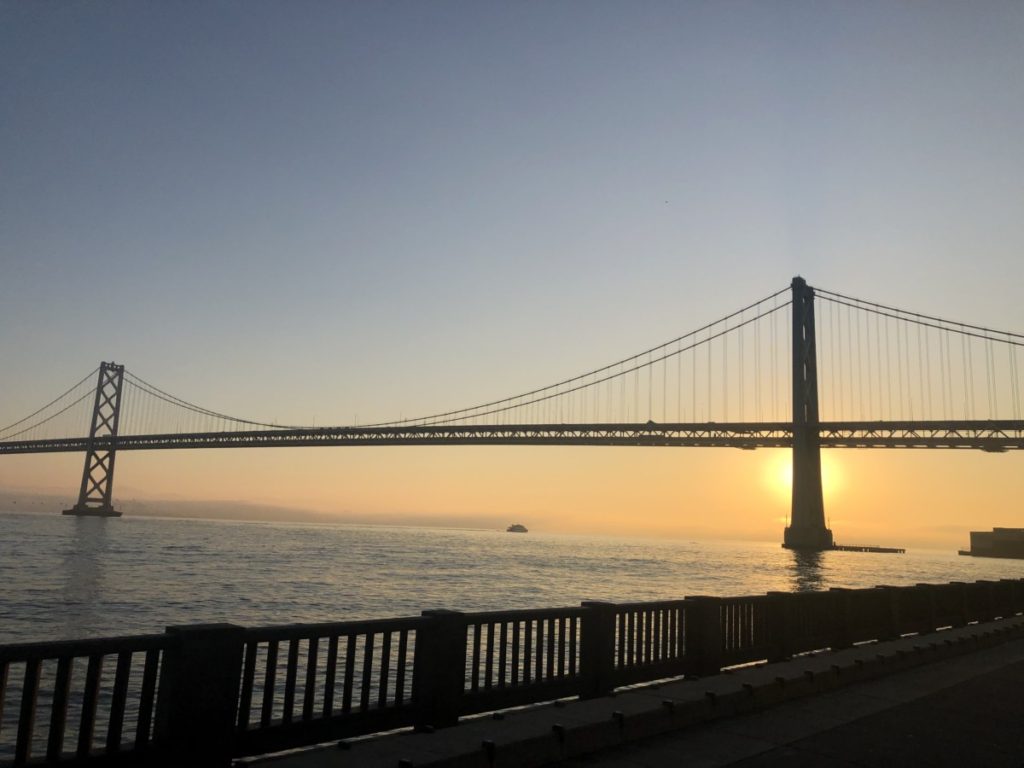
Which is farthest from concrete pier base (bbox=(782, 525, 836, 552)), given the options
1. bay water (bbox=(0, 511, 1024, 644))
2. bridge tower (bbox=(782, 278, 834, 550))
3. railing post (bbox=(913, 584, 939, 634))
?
railing post (bbox=(913, 584, 939, 634))

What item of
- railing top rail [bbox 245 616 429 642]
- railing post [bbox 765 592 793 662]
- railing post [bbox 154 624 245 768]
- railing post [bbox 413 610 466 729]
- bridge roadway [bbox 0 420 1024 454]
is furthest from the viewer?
bridge roadway [bbox 0 420 1024 454]

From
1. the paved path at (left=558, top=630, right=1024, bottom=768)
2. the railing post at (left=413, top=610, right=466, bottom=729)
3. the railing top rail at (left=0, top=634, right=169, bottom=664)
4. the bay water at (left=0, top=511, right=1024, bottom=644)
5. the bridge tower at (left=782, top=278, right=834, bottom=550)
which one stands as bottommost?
the bay water at (left=0, top=511, right=1024, bottom=644)

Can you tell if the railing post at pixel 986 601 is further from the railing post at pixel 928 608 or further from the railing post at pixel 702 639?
the railing post at pixel 702 639

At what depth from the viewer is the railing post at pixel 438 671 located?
22.8 feet

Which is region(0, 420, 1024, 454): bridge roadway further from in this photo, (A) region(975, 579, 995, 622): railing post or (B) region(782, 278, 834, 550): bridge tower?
(A) region(975, 579, 995, 622): railing post

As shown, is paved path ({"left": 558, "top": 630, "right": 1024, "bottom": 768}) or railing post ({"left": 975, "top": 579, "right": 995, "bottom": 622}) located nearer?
paved path ({"left": 558, "top": 630, "right": 1024, "bottom": 768})

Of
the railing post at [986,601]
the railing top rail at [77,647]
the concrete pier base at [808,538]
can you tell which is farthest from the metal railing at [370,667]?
the concrete pier base at [808,538]

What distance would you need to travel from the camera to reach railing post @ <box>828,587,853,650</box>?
39.6 feet

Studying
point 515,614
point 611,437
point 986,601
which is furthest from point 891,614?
point 611,437

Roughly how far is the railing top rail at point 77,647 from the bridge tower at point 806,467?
8706cm

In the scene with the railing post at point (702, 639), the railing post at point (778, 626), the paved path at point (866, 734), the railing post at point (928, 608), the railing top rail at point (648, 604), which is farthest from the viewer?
the railing post at point (928, 608)

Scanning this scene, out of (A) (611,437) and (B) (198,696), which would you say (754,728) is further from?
(A) (611,437)

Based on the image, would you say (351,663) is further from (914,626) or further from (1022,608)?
(1022,608)

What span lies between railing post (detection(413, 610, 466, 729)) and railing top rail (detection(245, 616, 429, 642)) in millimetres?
175
